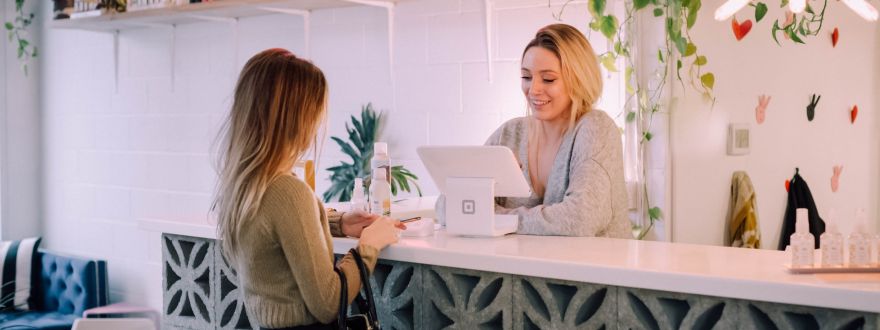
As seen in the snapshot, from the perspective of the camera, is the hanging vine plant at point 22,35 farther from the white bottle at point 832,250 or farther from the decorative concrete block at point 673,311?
the white bottle at point 832,250

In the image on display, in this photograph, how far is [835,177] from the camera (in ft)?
13.3

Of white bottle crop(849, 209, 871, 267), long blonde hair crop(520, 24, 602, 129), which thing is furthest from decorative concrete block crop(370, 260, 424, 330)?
white bottle crop(849, 209, 871, 267)

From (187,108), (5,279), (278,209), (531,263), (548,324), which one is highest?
(187,108)

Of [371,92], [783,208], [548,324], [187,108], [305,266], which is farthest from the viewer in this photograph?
[187,108]

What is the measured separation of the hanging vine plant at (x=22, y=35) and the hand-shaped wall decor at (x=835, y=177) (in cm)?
435

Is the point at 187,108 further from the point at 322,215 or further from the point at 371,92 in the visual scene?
the point at 322,215

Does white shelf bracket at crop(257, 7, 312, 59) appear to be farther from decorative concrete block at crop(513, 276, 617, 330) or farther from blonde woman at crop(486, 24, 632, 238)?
decorative concrete block at crop(513, 276, 617, 330)

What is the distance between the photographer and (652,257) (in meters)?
2.16

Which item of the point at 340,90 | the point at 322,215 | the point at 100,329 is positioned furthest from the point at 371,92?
the point at 322,215

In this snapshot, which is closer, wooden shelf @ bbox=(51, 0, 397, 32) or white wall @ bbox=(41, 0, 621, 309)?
white wall @ bbox=(41, 0, 621, 309)

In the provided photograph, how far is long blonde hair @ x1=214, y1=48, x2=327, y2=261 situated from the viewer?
6.83 feet

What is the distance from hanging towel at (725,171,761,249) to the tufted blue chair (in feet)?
10.8

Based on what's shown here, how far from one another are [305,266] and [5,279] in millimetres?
3986

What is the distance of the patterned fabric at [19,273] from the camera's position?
5.39 metres
